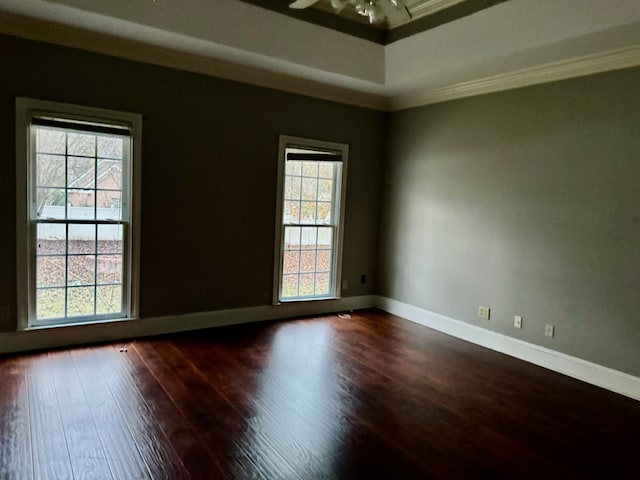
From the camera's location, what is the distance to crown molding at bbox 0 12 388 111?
3.51 metres

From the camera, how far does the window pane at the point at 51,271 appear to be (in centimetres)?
377

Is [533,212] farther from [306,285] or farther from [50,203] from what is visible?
[50,203]

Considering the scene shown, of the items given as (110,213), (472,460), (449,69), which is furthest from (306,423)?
(449,69)

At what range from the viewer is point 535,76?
399cm

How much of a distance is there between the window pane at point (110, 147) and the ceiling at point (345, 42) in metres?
0.73

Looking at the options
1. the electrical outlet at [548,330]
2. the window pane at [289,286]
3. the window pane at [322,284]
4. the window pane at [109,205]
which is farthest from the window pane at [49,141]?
the electrical outlet at [548,330]

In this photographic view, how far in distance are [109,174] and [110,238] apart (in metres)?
0.57

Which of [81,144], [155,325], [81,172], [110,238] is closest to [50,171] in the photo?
[81,172]

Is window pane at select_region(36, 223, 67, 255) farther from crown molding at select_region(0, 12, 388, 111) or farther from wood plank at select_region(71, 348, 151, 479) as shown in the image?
crown molding at select_region(0, 12, 388, 111)

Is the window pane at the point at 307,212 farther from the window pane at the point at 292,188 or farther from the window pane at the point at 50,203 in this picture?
the window pane at the point at 50,203

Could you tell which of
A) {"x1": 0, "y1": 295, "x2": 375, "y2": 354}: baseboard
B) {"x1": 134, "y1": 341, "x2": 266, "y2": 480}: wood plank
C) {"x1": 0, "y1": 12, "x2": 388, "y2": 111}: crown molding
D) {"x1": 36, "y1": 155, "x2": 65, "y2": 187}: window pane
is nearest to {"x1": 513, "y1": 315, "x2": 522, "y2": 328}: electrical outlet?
{"x1": 0, "y1": 295, "x2": 375, "y2": 354}: baseboard

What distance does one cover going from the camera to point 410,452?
251 cm

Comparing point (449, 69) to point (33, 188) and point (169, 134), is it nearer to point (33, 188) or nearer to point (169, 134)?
point (169, 134)

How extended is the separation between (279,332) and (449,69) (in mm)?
3011
